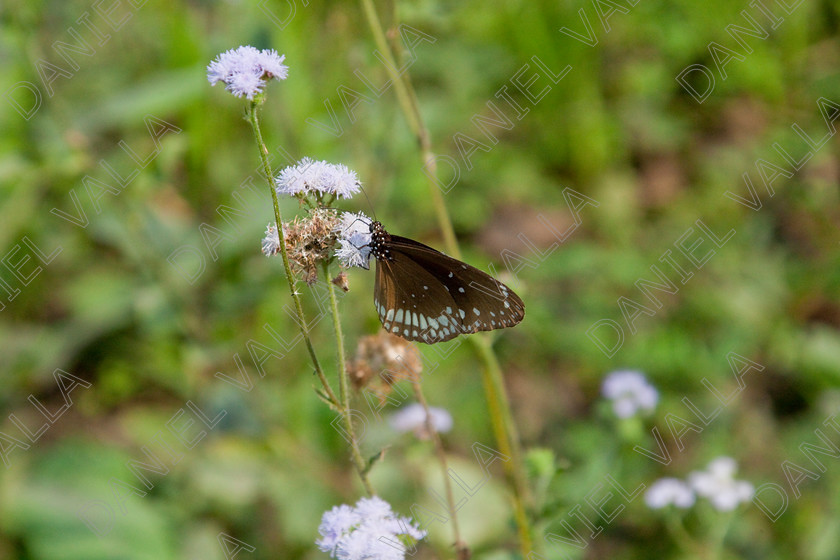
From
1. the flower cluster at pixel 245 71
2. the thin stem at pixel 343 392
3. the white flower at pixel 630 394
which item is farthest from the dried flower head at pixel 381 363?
the white flower at pixel 630 394

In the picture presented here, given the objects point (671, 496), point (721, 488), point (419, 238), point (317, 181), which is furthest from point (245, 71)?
point (419, 238)

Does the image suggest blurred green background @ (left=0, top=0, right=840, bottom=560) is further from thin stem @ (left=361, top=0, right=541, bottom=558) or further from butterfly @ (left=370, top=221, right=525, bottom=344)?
butterfly @ (left=370, top=221, right=525, bottom=344)

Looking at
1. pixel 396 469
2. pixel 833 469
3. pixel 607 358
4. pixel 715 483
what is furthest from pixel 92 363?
pixel 833 469

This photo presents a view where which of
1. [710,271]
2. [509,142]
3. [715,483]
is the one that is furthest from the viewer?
[509,142]

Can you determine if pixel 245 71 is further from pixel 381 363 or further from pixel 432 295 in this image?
pixel 381 363

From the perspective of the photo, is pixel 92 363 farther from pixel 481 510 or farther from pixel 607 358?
pixel 607 358

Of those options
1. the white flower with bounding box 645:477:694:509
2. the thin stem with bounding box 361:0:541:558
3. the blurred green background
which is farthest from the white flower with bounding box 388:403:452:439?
the white flower with bounding box 645:477:694:509
